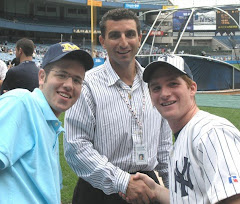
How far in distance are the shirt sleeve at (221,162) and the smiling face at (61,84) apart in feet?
2.94

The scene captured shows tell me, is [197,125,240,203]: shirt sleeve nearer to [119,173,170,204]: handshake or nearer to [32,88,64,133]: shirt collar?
[32,88,64,133]: shirt collar

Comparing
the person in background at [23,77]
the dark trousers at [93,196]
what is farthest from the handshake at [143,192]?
the person in background at [23,77]

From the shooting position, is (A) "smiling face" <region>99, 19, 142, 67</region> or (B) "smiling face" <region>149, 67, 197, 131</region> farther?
(A) "smiling face" <region>99, 19, 142, 67</region>

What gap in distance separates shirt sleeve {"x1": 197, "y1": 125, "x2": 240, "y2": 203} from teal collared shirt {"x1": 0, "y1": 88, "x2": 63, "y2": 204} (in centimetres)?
72

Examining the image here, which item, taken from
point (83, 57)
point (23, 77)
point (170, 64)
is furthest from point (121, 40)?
point (23, 77)

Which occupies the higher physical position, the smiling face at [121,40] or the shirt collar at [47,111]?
the smiling face at [121,40]

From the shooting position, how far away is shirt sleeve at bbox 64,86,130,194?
2168mm

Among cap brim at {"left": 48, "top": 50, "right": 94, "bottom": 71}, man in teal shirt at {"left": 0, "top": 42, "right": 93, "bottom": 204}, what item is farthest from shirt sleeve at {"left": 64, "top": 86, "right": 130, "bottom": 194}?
man in teal shirt at {"left": 0, "top": 42, "right": 93, "bottom": 204}

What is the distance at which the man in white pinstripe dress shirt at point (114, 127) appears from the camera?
2.21 meters

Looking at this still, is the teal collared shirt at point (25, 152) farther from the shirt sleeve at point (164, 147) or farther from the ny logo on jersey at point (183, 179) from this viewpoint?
the shirt sleeve at point (164, 147)

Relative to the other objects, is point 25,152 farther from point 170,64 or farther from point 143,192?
point 143,192

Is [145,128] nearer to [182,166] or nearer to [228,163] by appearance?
[182,166]

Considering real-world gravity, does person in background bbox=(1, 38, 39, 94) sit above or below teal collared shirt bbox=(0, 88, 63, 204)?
above

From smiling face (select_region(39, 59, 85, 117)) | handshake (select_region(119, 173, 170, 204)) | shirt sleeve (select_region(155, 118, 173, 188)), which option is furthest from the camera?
shirt sleeve (select_region(155, 118, 173, 188))
